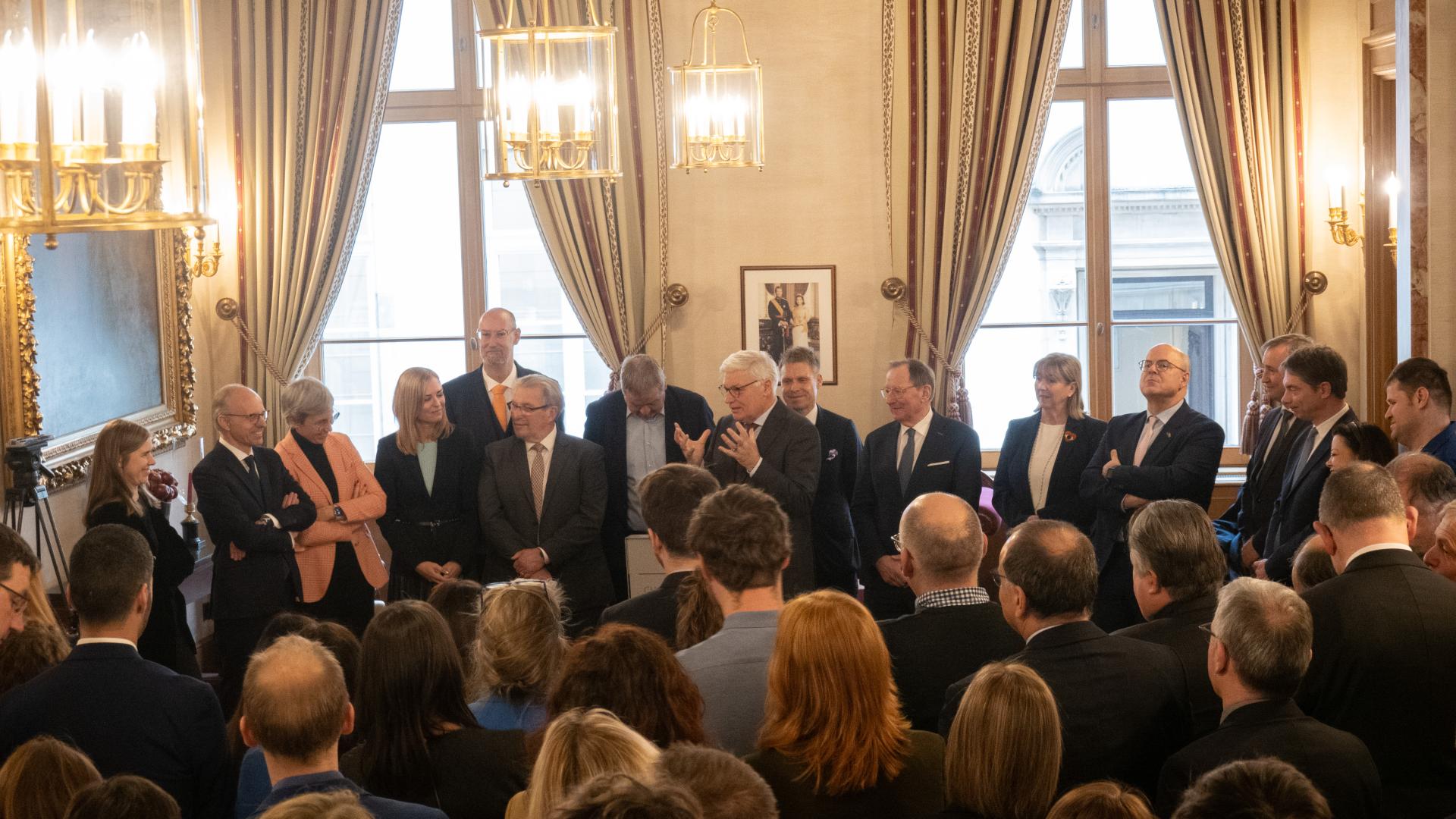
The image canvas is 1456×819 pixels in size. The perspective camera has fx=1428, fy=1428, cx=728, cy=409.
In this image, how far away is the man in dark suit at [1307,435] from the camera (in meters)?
5.28

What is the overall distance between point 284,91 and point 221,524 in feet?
13.8

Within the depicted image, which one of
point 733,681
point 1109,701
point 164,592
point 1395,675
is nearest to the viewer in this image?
point 1109,701

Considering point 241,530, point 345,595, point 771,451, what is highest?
point 771,451

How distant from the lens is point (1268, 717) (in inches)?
118

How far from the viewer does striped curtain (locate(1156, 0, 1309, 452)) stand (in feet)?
28.9

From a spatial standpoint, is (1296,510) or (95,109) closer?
(95,109)

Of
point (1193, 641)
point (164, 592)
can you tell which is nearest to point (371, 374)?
point (164, 592)

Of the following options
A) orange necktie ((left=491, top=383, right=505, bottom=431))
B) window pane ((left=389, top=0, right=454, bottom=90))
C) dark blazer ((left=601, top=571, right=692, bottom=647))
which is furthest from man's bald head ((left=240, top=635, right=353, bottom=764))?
window pane ((left=389, top=0, right=454, bottom=90))

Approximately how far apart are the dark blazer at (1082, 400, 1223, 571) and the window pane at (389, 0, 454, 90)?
17.0 feet

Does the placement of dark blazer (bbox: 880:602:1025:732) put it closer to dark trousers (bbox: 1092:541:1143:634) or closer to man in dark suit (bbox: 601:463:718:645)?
man in dark suit (bbox: 601:463:718:645)

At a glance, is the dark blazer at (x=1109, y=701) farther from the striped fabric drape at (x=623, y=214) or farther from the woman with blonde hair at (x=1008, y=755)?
the striped fabric drape at (x=623, y=214)

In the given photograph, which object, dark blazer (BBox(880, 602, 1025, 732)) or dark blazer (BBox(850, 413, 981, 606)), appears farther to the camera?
dark blazer (BBox(850, 413, 981, 606))

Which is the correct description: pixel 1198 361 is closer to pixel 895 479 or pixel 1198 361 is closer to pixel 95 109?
pixel 895 479

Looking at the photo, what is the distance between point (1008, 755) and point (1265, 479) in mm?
3741
